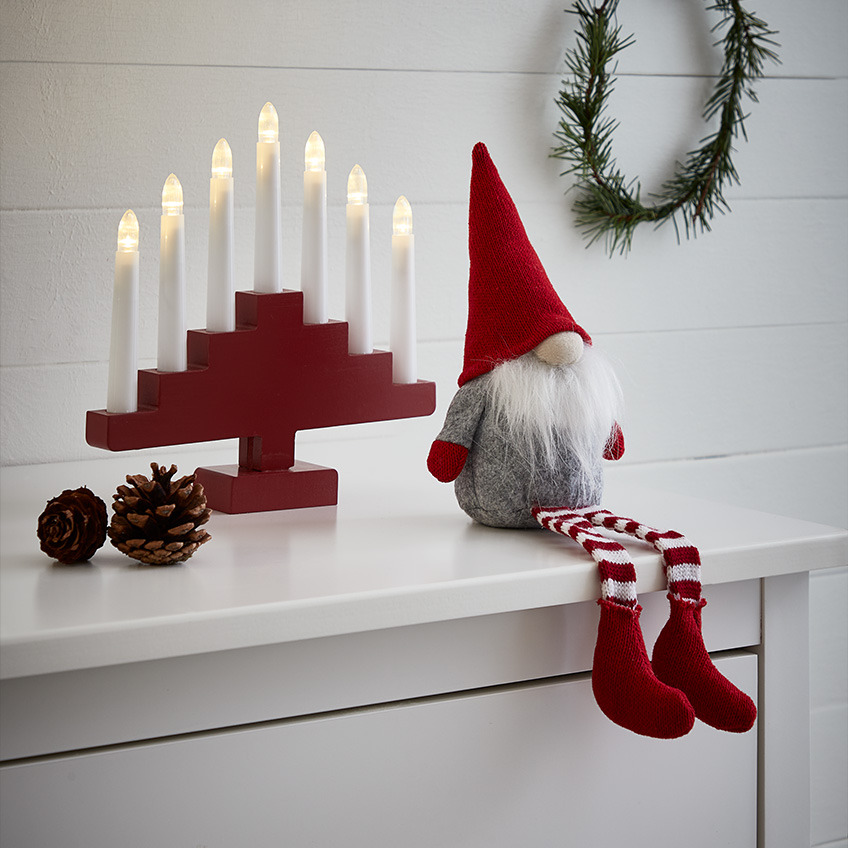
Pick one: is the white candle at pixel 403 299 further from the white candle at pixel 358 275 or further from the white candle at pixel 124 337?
the white candle at pixel 124 337

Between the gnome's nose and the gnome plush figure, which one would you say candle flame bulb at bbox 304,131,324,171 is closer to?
the gnome plush figure

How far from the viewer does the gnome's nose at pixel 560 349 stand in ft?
2.40

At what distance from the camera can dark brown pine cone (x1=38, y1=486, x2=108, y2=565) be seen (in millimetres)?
657

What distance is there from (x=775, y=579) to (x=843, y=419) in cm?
71

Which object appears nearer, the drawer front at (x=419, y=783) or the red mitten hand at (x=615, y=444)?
the drawer front at (x=419, y=783)

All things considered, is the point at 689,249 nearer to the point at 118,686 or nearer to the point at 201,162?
the point at 201,162

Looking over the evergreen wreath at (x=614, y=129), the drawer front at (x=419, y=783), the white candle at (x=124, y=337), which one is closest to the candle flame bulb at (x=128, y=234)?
the white candle at (x=124, y=337)

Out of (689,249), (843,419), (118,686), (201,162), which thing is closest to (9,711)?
(118,686)

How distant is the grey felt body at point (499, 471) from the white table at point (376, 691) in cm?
2

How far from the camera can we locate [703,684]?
654 mm

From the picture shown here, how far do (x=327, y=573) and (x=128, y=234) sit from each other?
0.94ft

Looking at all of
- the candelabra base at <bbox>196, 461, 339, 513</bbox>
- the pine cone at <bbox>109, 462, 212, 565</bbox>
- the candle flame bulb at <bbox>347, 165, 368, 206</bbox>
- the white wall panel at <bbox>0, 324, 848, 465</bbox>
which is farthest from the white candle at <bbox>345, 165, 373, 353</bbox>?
the white wall panel at <bbox>0, 324, 848, 465</bbox>

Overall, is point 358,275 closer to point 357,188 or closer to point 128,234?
point 357,188

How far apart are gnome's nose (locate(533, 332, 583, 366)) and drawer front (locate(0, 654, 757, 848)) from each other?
8.3 inches
